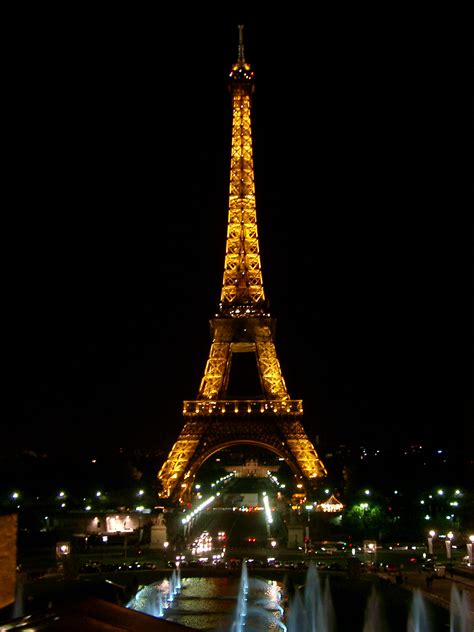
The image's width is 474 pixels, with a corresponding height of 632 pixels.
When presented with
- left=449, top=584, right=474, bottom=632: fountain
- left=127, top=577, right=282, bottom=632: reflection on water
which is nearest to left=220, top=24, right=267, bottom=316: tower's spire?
left=127, top=577, right=282, bottom=632: reflection on water

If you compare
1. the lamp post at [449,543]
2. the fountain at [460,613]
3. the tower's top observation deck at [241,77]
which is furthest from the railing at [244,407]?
the fountain at [460,613]

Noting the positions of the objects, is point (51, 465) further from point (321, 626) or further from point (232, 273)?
point (321, 626)

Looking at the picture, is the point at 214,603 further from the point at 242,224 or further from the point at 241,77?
the point at 241,77

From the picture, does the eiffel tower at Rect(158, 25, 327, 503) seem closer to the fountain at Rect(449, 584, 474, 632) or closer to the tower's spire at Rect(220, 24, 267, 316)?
the tower's spire at Rect(220, 24, 267, 316)

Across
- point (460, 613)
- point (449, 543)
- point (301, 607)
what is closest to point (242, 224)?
point (449, 543)

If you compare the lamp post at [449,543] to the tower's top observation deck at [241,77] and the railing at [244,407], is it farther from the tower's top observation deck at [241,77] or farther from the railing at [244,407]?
the tower's top observation deck at [241,77]

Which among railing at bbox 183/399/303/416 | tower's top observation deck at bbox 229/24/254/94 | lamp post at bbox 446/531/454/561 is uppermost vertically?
tower's top observation deck at bbox 229/24/254/94
